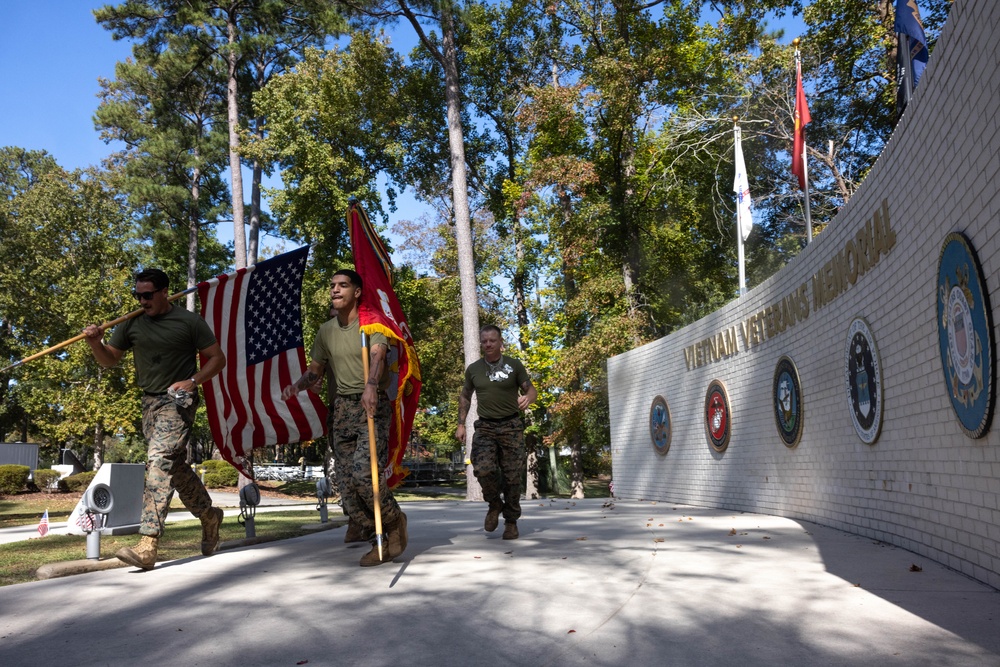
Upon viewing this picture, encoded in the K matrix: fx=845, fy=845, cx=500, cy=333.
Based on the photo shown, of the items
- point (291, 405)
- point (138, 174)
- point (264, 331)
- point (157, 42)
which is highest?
point (157, 42)

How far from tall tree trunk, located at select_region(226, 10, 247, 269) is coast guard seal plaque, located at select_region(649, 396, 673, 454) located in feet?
42.3

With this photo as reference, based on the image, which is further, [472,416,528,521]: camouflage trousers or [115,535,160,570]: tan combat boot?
[472,416,528,521]: camouflage trousers

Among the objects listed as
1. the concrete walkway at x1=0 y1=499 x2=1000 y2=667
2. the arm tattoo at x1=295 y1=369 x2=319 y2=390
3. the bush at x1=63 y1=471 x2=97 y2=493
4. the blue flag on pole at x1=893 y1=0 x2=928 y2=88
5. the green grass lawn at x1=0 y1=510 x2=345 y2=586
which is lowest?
the concrete walkway at x1=0 y1=499 x2=1000 y2=667

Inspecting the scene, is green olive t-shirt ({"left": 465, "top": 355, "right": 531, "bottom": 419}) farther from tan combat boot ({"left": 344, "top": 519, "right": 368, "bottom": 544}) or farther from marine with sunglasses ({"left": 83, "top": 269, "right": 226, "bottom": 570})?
marine with sunglasses ({"left": 83, "top": 269, "right": 226, "bottom": 570})

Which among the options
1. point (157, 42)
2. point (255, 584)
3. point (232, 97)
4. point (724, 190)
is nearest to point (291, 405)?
point (255, 584)

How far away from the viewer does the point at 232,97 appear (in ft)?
92.6

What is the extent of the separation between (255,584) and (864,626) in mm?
3592

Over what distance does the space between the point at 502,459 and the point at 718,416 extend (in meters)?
7.19

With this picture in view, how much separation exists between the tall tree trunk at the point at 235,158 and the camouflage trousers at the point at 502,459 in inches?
704

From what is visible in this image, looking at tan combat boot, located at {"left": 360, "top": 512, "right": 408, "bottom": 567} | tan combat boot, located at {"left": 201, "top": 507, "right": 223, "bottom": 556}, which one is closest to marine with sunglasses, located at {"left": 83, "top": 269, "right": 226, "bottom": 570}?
tan combat boot, located at {"left": 201, "top": 507, "right": 223, "bottom": 556}

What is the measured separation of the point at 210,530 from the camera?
275 inches

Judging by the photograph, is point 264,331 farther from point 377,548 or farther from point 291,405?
point 377,548

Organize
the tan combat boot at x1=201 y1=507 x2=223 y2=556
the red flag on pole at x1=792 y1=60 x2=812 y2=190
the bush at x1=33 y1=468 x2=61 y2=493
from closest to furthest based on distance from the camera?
the tan combat boot at x1=201 y1=507 x2=223 y2=556, the red flag on pole at x1=792 y1=60 x2=812 y2=190, the bush at x1=33 y1=468 x2=61 y2=493

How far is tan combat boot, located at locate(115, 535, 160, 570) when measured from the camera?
19.4 ft
